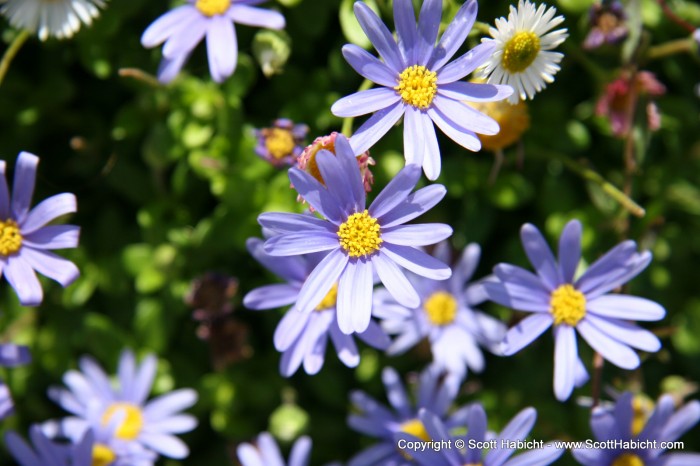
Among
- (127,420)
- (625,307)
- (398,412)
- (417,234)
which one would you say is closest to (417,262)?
(417,234)

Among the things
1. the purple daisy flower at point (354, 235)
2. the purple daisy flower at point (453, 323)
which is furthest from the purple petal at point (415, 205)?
the purple daisy flower at point (453, 323)

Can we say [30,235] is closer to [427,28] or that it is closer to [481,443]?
[427,28]

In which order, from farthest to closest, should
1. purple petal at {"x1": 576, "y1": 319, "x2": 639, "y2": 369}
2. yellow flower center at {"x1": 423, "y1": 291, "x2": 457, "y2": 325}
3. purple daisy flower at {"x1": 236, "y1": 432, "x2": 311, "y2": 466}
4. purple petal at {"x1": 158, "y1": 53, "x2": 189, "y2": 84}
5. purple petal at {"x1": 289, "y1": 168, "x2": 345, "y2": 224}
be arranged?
yellow flower center at {"x1": 423, "y1": 291, "x2": 457, "y2": 325}
purple daisy flower at {"x1": 236, "y1": 432, "x2": 311, "y2": 466}
purple petal at {"x1": 158, "y1": 53, "x2": 189, "y2": 84}
purple petal at {"x1": 576, "y1": 319, "x2": 639, "y2": 369}
purple petal at {"x1": 289, "y1": 168, "x2": 345, "y2": 224}

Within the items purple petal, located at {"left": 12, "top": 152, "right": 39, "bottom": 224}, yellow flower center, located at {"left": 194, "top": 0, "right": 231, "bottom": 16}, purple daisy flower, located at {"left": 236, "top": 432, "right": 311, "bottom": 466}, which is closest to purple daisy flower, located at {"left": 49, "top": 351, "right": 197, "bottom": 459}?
purple daisy flower, located at {"left": 236, "top": 432, "right": 311, "bottom": 466}

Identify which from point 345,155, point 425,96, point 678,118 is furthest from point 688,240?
point 345,155

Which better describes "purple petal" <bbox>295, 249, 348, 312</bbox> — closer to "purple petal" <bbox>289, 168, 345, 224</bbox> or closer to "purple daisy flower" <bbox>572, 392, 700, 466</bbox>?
"purple petal" <bbox>289, 168, 345, 224</bbox>

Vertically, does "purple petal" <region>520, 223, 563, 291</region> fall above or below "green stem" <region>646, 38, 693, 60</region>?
below
